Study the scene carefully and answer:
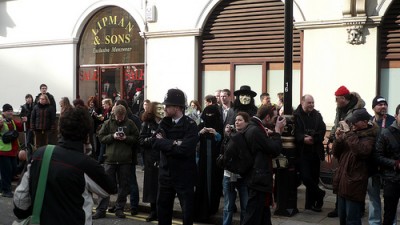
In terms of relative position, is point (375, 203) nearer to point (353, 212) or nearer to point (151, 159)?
point (353, 212)

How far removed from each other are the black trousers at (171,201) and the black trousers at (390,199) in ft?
8.07

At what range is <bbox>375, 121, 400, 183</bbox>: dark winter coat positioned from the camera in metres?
6.39

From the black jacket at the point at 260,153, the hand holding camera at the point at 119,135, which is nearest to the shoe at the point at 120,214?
the hand holding camera at the point at 119,135

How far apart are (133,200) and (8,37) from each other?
10.8m

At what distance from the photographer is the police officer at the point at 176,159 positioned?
21.3 feet

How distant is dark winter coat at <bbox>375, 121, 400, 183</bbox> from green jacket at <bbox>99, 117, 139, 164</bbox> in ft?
12.6

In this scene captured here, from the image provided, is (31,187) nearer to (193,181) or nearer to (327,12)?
(193,181)

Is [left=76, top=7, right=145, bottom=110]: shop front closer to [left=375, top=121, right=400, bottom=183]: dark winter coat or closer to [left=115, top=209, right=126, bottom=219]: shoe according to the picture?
[left=115, top=209, right=126, bottom=219]: shoe

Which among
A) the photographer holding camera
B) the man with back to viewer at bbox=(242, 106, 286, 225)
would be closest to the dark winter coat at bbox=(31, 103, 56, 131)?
the photographer holding camera

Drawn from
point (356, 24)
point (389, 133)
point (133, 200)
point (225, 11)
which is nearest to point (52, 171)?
point (389, 133)

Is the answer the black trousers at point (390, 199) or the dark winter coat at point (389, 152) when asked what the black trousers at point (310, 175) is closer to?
the black trousers at point (390, 199)

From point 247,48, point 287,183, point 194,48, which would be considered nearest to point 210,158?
point 287,183

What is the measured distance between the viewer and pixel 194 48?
13.2 meters

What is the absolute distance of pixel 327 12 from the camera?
11.2m
